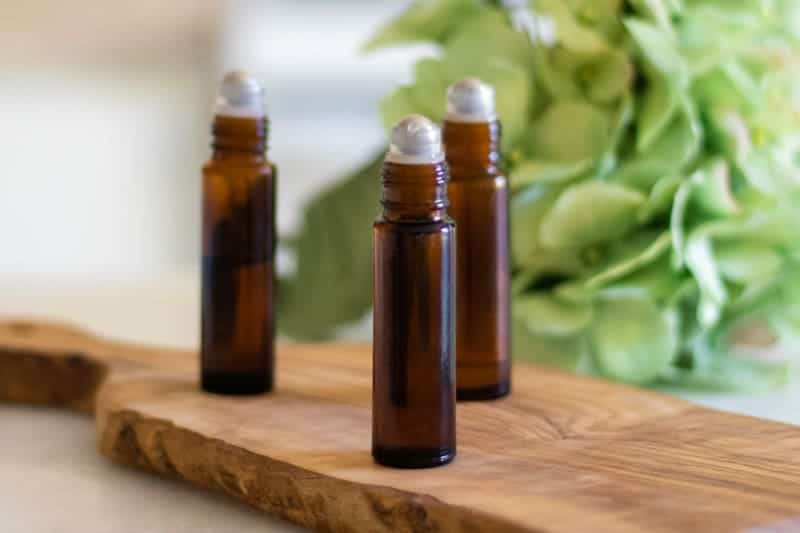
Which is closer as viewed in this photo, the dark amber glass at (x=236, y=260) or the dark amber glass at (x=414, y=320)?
the dark amber glass at (x=414, y=320)

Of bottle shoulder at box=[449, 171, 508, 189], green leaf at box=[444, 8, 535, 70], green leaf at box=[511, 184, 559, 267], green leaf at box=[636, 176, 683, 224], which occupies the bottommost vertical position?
green leaf at box=[511, 184, 559, 267]

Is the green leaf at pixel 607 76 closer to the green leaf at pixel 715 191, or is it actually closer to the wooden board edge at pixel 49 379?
the green leaf at pixel 715 191

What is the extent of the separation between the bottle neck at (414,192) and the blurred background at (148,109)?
7.03 ft

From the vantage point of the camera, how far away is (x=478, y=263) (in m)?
0.88

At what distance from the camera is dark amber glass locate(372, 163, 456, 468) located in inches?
27.6

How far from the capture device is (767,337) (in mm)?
1165

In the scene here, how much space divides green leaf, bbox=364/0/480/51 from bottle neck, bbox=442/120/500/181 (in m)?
0.20

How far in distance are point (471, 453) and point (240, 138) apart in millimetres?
296

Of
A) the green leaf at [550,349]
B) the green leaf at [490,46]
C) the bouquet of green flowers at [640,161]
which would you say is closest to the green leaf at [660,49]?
the bouquet of green flowers at [640,161]

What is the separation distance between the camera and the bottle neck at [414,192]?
694mm

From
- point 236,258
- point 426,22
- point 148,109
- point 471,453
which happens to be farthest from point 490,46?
point 148,109

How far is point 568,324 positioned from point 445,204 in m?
0.29

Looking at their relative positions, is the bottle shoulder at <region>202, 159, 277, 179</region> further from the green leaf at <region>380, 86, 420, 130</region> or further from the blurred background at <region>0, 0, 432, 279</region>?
the blurred background at <region>0, 0, 432, 279</region>

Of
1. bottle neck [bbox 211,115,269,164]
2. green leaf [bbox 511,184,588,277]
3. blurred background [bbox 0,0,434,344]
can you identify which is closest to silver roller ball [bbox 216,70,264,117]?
bottle neck [bbox 211,115,269,164]
